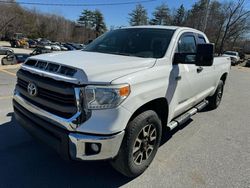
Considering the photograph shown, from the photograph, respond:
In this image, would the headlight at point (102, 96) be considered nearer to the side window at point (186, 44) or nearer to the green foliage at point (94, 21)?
the side window at point (186, 44)

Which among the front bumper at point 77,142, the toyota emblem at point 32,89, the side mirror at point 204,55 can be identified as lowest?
the front bumper at point 77,142

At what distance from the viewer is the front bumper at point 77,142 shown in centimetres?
226

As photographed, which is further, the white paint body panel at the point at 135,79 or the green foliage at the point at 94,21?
the green foliage at the point at 94,21

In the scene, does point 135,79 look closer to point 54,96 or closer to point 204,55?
point 54,96

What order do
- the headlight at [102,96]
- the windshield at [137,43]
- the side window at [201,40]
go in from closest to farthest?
the headlight at [102,96]
the windshield at [137,43]
the side window at [201,40]

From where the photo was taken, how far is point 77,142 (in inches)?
88.6

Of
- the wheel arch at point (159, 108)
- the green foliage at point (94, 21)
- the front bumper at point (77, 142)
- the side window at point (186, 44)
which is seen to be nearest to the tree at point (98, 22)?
the green foliage at point (94, 21)

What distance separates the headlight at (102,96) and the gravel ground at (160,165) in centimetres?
109

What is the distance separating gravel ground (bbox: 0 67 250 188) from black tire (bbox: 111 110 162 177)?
0.17 m

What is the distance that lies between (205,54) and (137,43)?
3.52 feet

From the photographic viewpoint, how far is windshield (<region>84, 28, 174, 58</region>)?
336 centimetres

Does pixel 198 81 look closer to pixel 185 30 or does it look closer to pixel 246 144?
pixel 185 30

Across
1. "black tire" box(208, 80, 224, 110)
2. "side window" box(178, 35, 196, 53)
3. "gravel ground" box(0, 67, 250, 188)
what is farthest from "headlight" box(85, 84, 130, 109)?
"black tire" box(208, 80, 224, 110)

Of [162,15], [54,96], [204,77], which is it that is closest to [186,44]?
[204,77]
